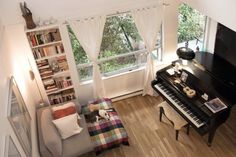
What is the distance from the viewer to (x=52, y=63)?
16.5 feet

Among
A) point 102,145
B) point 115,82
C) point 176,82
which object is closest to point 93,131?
point 102,145

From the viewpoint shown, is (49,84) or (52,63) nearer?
(52,63)

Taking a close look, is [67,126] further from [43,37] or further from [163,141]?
[163,141]

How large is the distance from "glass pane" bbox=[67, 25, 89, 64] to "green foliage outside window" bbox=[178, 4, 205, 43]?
7.19 feet

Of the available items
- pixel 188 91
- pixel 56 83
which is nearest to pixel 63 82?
pixel 56 83

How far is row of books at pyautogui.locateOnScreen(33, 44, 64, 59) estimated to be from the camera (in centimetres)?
476

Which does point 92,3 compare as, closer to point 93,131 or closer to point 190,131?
point 93,131

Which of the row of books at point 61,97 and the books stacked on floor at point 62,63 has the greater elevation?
the books stacked on floor at point 62,63

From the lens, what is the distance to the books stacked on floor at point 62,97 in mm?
5344

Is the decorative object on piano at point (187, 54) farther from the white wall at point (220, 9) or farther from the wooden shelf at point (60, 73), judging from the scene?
the wooden shelf at point (60, 73)

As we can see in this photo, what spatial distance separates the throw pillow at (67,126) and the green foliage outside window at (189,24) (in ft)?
9.92

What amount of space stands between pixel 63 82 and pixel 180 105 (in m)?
2.35

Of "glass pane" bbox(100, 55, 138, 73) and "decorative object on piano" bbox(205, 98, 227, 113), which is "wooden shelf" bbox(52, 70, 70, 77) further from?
"decorative object on piano" bbox(205, 98, 227, 113)

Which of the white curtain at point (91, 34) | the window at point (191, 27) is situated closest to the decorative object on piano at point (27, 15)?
the white curtain at point (91, 34)
